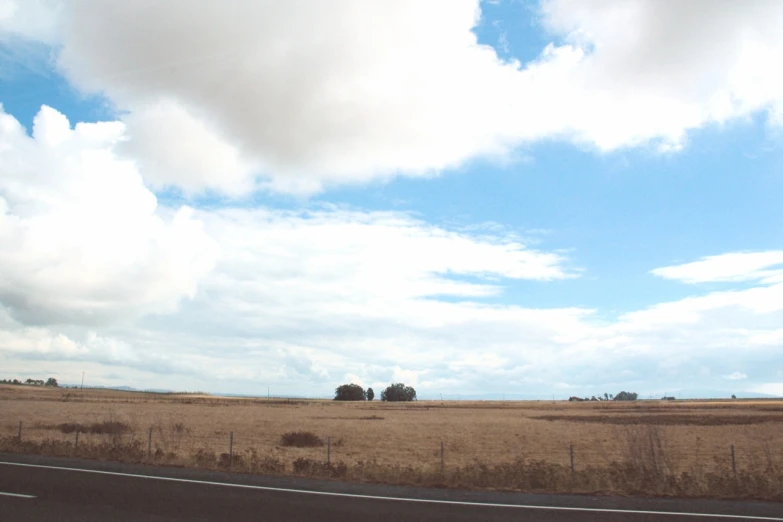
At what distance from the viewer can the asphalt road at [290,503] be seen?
12.4 meters

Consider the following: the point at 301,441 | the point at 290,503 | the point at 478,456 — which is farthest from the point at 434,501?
the point at 301,441

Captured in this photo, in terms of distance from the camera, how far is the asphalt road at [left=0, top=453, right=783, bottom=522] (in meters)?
12.4

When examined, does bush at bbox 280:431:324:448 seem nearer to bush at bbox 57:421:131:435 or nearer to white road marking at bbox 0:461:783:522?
bush at bbox 57:421:131:435

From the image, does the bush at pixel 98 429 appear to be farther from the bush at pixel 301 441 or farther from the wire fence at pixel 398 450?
the bush at pixel 301 441

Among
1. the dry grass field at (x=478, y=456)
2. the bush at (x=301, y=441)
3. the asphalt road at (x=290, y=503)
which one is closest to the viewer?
the asphalt road at (x=290, y=503)

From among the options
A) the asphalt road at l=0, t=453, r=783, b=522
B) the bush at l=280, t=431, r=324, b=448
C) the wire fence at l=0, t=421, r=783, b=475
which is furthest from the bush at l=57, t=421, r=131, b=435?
the asphalt road at l=0, t=453, r=783, b=522

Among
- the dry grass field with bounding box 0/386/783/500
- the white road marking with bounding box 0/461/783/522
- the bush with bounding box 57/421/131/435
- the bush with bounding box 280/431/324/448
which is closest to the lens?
the white road marking with bounding box 0/461/783/522

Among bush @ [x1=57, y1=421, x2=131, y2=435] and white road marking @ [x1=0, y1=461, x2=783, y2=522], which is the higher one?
white road marking @ [x1=0, y1=461, x2=783, y2=522]

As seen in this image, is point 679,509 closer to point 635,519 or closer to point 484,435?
point 635,519

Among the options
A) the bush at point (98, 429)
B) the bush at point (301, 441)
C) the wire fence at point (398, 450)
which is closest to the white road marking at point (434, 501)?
the wire fence at point (398, 450)

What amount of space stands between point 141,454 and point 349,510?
1368 cm

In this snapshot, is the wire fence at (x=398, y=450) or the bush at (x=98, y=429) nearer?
the wire fence at (x=398, y=450)

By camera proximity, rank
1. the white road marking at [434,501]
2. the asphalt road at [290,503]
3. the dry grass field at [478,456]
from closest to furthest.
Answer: the asphalt road at [290,503] → the white road marking at [434,501] → the dry grass field at [478,456]

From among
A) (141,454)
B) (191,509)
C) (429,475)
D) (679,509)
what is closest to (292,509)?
(191,509)
